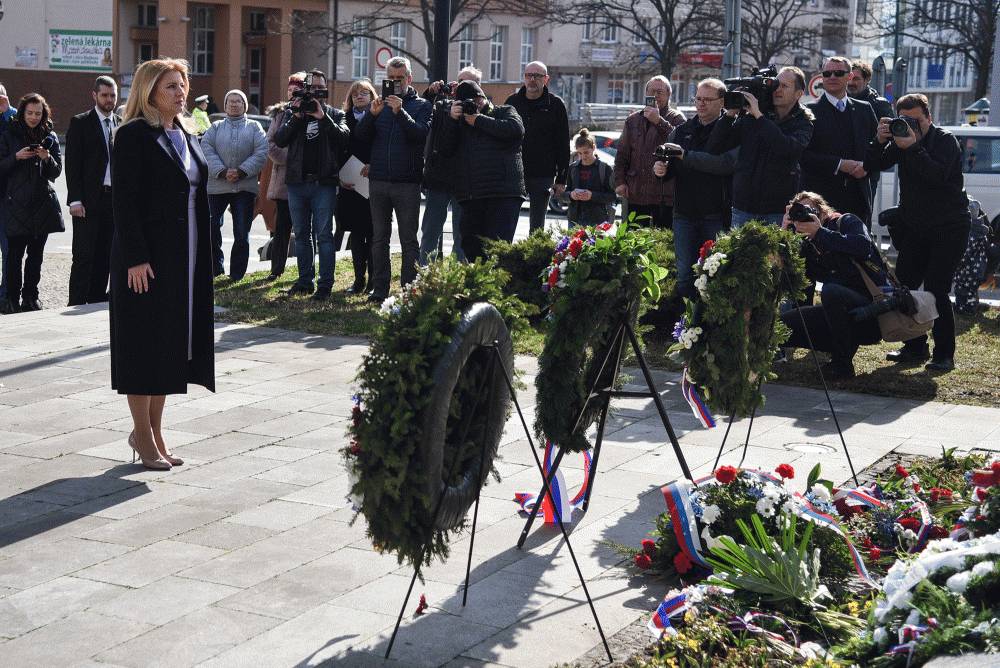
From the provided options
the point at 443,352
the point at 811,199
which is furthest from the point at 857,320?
the point at 443,352

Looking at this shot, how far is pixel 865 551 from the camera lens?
18.0 feet

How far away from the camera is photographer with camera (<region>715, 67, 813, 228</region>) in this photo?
373 inches

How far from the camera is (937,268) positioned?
9.93 metres

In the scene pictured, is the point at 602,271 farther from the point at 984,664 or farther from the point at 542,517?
the point at 984,664

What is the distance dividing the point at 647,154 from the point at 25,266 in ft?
18.6

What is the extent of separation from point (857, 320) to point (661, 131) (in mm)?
3196

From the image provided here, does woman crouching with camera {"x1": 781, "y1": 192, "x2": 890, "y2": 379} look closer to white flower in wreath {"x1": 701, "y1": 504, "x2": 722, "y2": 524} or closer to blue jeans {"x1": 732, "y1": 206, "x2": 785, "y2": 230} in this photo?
blue jeans {"x1": 732, "y1": 206, "x2": 785, "y2": 230}

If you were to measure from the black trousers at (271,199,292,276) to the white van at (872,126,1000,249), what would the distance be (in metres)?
8.24

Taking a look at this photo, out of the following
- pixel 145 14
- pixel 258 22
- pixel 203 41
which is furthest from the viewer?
pixel 258 22

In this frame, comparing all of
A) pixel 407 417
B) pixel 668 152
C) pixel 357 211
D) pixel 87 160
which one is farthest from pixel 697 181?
pixel 407 417

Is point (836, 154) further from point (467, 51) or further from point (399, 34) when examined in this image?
point (467, 51)

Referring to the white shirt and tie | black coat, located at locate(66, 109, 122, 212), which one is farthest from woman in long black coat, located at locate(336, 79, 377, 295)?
black coat, located at locate(66, 109, 122, 212)

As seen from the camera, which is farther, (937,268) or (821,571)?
(937,268)

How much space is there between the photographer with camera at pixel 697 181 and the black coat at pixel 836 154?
2.75ft
